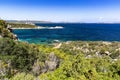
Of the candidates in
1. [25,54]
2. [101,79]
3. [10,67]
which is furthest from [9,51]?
[101,79]

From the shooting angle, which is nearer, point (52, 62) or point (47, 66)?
point (47, 66)

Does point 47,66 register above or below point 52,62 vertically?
below

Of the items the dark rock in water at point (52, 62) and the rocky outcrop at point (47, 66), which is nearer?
the rocky outcrop at point (47, 66)

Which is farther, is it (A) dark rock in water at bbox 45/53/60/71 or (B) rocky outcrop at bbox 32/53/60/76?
(A) dark rock in water at bbox 45/53/60/71

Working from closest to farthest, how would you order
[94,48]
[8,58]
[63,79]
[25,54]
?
[63,79], [8,58], [25,54], [94,48]

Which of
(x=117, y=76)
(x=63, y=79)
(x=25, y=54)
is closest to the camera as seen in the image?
(x=63, y=79)

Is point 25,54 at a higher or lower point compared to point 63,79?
lower

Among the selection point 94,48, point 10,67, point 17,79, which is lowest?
point 94,48

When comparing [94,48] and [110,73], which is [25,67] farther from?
[94,48]
